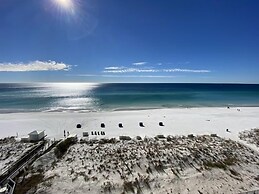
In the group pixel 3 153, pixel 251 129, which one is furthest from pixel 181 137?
pixel 3 153

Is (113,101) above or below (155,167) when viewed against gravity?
above

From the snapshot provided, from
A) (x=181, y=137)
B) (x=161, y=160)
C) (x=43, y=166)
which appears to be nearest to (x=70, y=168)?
(x=43, y=166)

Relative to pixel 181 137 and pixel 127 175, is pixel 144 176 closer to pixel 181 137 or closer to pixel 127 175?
pixel 127 175

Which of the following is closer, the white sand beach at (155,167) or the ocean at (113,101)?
the white sand beach at (155,167)

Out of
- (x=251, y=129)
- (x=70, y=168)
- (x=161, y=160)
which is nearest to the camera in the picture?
(x=70, y=168)

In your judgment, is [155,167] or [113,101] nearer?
[155,167]

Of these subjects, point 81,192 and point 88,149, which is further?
point 88,149

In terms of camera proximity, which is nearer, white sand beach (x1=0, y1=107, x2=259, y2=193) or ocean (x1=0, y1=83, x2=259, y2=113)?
white sand beach (x1=0, y1=107, x2=259, y2=193)

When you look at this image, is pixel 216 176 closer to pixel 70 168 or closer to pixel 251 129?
pixel 70 168

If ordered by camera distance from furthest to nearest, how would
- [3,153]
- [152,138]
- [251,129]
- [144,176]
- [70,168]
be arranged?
[251,129] < [152,138] < [3,153] < [70,168] < [144,176]
